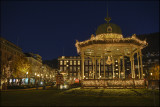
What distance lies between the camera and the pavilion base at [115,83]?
22969 millimetres

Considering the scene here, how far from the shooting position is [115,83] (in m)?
23.3

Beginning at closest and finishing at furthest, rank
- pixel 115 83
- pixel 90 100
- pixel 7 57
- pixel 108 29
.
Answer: pixel 90 100 → pixel 115 83 → pixel 108 29 → pixel 7 57

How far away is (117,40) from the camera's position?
2375 cm

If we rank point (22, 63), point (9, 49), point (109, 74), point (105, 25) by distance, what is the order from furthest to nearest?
point (109, 74)
point (9, 49)
point (22, 63)
point (105, 25)

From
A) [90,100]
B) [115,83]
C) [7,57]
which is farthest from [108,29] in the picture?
[7,57]

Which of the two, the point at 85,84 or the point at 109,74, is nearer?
the point at 85,84

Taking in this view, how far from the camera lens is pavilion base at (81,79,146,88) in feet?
75.4

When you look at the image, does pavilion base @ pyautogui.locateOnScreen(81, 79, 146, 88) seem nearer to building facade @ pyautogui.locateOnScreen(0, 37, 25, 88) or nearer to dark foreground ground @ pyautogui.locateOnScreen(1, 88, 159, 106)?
dark foreground ground @ pyautogui.locateOnScreen(1, 88, 159, 106)

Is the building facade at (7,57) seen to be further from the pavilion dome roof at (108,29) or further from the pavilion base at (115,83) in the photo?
the pavilion dome roof at (108,29)

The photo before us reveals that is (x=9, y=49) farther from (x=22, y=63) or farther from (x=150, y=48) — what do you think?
(x=150, y=48)

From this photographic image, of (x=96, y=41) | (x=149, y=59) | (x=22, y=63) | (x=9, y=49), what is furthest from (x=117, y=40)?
(x=149, y=59)

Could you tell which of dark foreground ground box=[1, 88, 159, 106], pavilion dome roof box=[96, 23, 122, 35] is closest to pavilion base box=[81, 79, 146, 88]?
dark foreground ground box=[1, 88, 159, 106]

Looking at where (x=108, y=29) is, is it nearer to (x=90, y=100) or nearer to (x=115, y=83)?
(x=115, y=83)

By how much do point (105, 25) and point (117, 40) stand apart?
12.8ft
